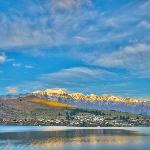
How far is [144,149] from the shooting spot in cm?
18238

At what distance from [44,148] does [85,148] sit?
1867 cm

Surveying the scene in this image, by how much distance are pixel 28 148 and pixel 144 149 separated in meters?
51.9

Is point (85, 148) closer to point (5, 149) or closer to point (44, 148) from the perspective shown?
point (44, 148)

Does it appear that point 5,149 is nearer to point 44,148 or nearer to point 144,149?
point 44,148

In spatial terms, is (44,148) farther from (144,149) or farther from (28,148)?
(144,149)

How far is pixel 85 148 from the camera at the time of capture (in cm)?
18775

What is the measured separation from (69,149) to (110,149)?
18126mm

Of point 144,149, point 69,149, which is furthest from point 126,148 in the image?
point 69,149

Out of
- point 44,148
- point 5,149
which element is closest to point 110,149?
point 44,148

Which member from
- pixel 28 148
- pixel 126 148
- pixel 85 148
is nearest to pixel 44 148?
pixel 28 148

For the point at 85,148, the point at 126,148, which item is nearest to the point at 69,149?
the point at 85,148

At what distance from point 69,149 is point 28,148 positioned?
19.2 metres

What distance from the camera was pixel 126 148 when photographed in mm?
187125

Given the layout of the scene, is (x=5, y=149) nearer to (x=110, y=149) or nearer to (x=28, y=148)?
(x=28, y=148)
